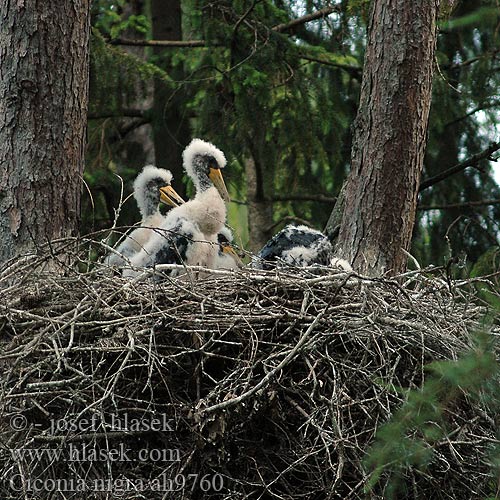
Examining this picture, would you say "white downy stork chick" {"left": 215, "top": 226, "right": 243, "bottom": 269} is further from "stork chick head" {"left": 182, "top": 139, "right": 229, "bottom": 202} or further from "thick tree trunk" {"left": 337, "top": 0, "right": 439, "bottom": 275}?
"thick tree trunk" {"left": 337, "top": 0, "right": 439, "bottom": 275}

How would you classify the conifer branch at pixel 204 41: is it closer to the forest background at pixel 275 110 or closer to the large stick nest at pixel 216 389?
the forest background at pixel 275 110

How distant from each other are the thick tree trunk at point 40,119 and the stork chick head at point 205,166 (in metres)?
1.16

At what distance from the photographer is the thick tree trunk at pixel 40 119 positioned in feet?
19.7

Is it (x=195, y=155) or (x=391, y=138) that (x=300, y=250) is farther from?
(x=195, y=155)

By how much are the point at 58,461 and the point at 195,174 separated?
2462mm

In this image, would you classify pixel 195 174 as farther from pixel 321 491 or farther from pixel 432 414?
pixel 432 414

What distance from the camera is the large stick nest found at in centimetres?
514

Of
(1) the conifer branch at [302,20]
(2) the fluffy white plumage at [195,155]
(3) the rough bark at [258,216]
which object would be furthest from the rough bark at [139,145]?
(2) the fluffy white plumage at [195,155]

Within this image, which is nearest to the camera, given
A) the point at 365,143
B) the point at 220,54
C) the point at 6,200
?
the point at 6,200

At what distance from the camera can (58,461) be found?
17.2 ft

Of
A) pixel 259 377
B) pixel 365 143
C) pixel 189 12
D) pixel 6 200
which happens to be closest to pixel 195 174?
pixel 365 143

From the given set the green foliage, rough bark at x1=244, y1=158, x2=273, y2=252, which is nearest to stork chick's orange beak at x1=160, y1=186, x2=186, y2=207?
rough bark at x1=244, y1=158, x2=273, y2=252

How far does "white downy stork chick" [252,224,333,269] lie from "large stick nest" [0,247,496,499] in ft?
2.95

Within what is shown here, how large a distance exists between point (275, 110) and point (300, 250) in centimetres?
346
